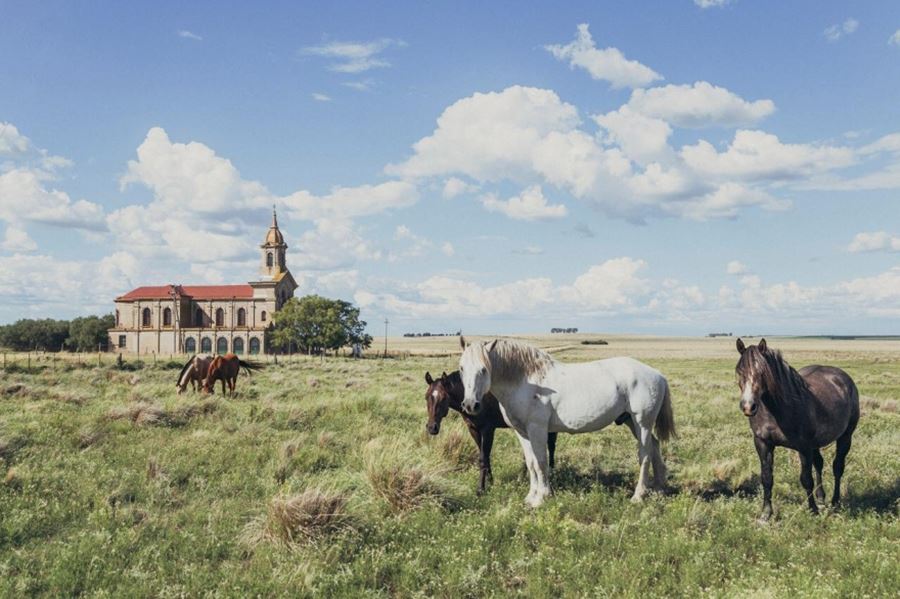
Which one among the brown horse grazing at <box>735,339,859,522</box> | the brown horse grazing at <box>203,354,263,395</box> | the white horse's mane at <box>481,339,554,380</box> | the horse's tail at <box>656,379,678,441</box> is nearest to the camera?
the brown horse grazing at <box>735,339,859,522</box>

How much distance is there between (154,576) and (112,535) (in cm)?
140

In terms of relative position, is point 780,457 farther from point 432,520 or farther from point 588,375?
point 432,520

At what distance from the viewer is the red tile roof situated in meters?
92.3

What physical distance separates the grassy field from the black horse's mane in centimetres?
142

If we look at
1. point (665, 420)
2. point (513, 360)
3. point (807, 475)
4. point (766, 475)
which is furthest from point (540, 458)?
point (807, 475)

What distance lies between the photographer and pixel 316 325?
7819 centimetres

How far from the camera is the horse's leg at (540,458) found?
7609 millimetres

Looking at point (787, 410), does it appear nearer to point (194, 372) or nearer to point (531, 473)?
point (531, 473)

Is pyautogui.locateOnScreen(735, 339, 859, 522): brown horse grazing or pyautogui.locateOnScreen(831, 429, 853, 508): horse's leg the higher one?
pyautogui.locateOnScreen(735, 339, 859, 522): brown horse grazing

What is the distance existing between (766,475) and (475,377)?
3.68 metres

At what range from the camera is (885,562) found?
5.36 m

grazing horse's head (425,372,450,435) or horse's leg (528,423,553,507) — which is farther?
grazing horse's head (425,372,450,435)

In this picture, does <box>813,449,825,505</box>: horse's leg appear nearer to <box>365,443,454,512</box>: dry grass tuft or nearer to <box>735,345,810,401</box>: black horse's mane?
<box>735,345,810,401</box>: black horse's mane

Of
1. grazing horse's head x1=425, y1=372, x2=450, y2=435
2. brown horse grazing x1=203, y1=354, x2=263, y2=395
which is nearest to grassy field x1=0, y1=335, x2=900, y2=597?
grazing horse's head x1=425, y1=372, x2=450, y2=435
